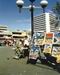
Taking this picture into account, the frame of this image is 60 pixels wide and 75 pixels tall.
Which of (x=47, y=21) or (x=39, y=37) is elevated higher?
(x=47, y=21)

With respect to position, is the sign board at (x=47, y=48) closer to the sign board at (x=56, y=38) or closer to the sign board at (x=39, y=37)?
the sign board at (x=56, y=38)

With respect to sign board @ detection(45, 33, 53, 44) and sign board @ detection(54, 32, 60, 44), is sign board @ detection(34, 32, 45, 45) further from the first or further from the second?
sign board @ detection(54, 32, 60, 44)

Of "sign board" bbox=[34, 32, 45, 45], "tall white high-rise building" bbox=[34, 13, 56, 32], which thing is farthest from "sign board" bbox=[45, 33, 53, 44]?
"tall white high-rise building" bbox=[34, 13, 56, 32]

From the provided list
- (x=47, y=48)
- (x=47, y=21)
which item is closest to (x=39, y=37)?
(x=47, y=48)

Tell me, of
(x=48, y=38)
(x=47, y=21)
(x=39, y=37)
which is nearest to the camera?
(x=48, y=38)

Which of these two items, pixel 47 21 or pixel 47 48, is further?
pixel 47 21

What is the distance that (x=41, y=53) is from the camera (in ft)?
56.6

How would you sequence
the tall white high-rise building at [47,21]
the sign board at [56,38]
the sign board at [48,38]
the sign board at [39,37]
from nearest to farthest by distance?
the sign board at [56,38] → the sign board at [48,38] → the sign board at [39,37] → the tall white high-rise building at [47,21]

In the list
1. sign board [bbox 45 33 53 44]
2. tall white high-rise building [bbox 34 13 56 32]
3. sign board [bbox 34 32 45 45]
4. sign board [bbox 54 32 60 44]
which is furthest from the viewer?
tall white high-rise building [bbox 34 13 56 32]

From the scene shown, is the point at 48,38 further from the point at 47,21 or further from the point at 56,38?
the point at 47,21

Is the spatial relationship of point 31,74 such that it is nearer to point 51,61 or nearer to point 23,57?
point 51,61

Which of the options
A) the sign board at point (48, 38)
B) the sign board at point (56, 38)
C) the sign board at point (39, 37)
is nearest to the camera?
the sign board at point (56, 38)

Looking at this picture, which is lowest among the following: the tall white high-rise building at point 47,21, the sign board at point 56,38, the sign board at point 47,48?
the sign board at point 47,48

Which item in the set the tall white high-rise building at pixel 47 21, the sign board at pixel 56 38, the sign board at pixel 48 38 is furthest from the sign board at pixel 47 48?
the tall white high-rise building at pixel 47 21
